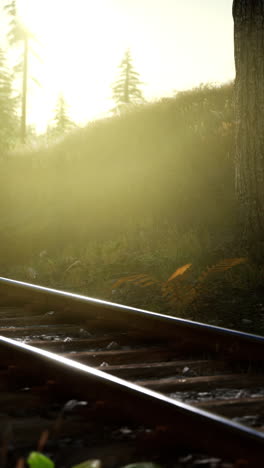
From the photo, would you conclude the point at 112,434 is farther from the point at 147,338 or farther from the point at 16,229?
the point at 16,229

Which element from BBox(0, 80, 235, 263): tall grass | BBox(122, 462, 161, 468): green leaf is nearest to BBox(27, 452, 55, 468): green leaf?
BBox(122, 462, 161, 468): green leaf

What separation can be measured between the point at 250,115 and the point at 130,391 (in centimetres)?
565

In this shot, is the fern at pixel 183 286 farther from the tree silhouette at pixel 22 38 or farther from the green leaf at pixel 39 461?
the tree silhouette at pixel 22 38

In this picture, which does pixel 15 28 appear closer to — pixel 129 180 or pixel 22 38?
pixel 22 38

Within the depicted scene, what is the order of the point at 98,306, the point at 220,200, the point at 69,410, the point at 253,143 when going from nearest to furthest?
the point at 69,410 < the point at 98,306 < the point at 253,143 < the point at 220,200

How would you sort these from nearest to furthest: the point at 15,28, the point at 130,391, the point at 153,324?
the point at 130,391 < the point at 153,324 < the point at 15,28

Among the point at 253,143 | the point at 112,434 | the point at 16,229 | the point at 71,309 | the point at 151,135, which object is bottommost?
the point at 112,434

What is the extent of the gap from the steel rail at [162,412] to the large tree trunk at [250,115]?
4.62 meters

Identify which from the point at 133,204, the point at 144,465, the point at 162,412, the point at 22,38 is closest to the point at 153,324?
the point at 162,412

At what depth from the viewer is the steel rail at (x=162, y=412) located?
88.8 inches

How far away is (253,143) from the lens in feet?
24.8

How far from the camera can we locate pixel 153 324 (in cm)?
473

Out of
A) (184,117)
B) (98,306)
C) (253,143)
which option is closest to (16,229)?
(184,117)

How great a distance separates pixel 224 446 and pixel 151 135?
10949 millimetres
